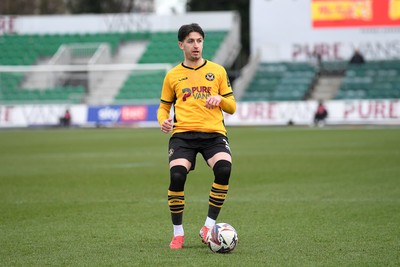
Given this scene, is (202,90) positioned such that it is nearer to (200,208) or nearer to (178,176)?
(178,176)

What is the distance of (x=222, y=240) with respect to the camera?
841cm

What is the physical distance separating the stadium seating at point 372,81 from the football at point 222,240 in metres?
38.0

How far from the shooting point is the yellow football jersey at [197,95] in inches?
356

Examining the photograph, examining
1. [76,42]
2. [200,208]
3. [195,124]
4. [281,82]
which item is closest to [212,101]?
[195,124]

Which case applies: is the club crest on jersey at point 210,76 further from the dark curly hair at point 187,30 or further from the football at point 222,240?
the football at point 222,240

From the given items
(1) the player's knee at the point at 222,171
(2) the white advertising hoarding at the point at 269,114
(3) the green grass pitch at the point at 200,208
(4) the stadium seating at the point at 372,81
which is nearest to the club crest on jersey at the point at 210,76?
(1) the player's knee at the point at 222,171

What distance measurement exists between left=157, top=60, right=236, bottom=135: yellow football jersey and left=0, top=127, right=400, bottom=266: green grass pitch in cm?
128

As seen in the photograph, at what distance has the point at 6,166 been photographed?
21203mm

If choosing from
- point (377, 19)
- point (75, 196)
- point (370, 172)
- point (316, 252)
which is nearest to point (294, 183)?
point (370, 172)

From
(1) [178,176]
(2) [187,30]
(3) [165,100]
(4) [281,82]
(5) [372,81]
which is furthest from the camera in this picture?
(4) [281,82]

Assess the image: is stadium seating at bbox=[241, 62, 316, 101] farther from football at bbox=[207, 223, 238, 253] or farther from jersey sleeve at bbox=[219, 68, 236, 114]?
football at bbox=[207, 223, 238, 253]

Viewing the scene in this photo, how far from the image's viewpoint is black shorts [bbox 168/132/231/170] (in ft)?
29.6

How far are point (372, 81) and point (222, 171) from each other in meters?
40.3

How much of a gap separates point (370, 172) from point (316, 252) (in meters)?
9.77
